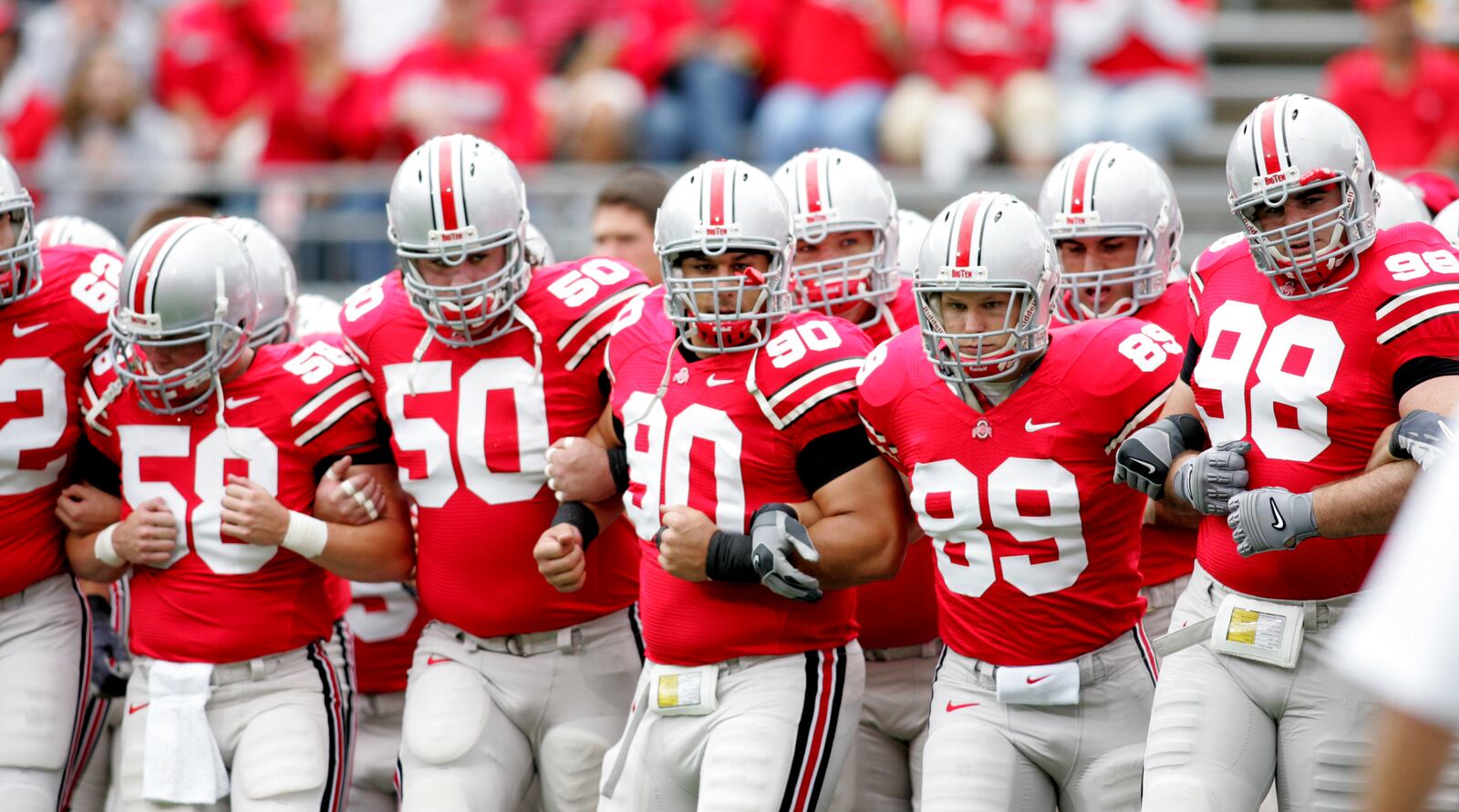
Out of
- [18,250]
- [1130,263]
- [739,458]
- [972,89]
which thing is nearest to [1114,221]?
[1130,263]

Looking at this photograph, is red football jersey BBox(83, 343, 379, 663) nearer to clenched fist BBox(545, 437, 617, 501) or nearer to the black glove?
the black glove

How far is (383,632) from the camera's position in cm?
545

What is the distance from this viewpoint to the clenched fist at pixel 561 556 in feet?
13.8

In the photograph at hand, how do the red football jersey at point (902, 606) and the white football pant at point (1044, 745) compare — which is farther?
the red football jersey at point (902, 606)

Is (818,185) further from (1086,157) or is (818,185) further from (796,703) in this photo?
(796,703)

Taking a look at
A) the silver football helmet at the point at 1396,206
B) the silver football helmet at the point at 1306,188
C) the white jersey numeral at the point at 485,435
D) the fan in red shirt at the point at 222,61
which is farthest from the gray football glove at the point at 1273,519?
the fan in red shirt at the point at 222,61

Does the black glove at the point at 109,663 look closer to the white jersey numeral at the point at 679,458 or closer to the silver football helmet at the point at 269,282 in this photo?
the silver football helmet at the point at 269,282

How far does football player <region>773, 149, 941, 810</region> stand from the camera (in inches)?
188

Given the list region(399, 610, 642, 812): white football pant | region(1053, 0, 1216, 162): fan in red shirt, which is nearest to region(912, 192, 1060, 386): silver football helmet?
region(399, 610, 642, 812): white football pant

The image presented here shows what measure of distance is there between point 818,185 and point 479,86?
492cm

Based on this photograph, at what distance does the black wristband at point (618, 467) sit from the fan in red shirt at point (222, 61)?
261 inches

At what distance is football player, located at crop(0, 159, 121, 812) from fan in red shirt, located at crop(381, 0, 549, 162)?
4.62 meters

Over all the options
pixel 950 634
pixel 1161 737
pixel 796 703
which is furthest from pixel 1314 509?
pixel 796 703

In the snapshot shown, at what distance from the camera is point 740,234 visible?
13.6ft
